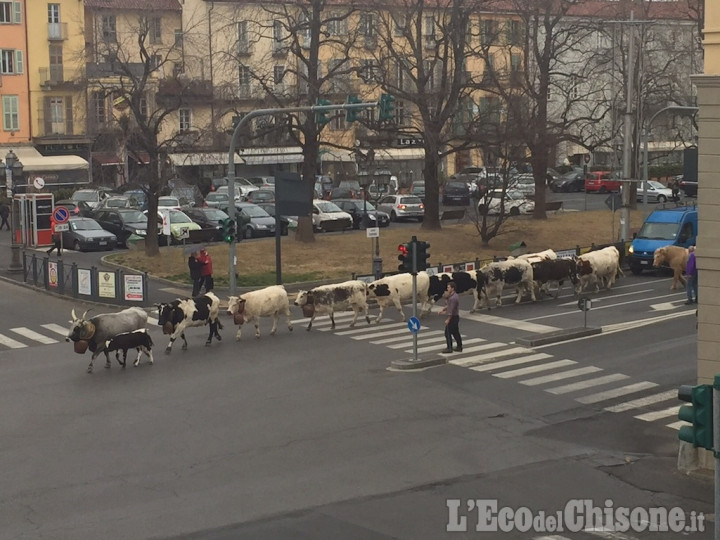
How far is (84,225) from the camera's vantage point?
47594 millimetres

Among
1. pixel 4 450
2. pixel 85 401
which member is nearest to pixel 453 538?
pixel 4 450

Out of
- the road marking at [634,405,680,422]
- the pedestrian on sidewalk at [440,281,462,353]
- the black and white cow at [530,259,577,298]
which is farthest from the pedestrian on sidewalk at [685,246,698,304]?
the road marking at [634,405,680,422]

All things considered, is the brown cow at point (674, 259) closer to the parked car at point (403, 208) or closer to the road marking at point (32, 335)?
the road marking at point (32, 335)

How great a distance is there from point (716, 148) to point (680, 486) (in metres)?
5.00

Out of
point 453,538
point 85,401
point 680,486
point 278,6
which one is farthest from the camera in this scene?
point 278,6

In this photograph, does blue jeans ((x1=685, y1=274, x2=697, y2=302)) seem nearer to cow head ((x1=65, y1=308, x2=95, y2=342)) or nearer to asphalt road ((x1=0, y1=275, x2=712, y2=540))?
asphalt road ((x1=0, y1=275, x2=712, y2=540))

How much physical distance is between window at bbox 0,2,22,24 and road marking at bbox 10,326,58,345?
49.4 meters

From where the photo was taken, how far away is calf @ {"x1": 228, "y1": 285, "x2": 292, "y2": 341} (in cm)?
2777

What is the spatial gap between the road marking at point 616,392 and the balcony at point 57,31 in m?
62.4

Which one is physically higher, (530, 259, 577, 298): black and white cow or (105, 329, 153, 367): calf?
(530, 259, 577, 298): black and white cow

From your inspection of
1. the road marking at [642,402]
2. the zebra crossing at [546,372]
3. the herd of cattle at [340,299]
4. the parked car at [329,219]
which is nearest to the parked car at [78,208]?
the parked car at [329,219]

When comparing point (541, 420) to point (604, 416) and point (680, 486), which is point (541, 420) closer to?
point (604, 416)

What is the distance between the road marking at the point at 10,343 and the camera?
28.6 m

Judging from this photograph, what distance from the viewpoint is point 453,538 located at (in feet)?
44.4
